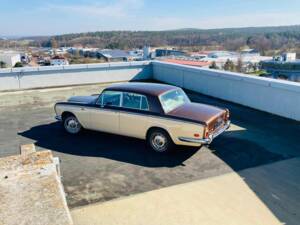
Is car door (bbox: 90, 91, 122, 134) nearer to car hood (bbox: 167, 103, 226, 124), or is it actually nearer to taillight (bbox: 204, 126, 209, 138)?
car hood (bbox: 167, 103, 226, 124)

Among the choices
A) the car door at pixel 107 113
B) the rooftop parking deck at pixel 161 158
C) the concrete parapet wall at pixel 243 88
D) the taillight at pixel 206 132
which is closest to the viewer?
the rooftop parking deck at pixel 161 158

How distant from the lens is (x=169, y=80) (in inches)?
527

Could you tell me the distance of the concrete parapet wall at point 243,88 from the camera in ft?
26.4

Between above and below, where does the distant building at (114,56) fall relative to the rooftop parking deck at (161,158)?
above

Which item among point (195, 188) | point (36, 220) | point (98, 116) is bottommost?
point (195, 188)

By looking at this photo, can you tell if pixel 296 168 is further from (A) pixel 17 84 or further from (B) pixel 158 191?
(A) pixel 17 84

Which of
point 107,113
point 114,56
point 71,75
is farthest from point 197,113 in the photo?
point 114,56

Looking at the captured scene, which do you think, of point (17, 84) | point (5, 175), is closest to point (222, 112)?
point (5, 175)

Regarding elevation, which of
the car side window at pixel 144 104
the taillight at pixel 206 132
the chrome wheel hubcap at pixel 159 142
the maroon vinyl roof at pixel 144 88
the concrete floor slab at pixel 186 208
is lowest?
the concrete floor slab at pixel 186 208

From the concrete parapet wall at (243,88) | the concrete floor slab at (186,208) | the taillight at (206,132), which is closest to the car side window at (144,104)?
the taillight at (206,132)

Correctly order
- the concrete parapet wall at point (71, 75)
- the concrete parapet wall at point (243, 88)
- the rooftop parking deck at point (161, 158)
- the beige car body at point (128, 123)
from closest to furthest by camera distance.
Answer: the rooftop parking deck at point (161, 158)
the beige car body at point (128, 123)
the concrete parapet wall at point (243, 88)
the concrete parapet wall at point (71, 75)

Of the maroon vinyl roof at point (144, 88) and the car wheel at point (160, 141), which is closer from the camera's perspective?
the car wheel at point (160, 141)

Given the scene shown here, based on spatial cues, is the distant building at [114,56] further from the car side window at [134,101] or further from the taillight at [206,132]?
Result: the taillight at [206,132]

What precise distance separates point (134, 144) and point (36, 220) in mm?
5315
